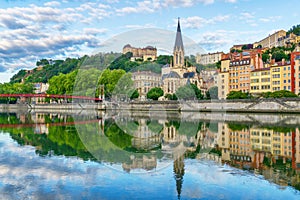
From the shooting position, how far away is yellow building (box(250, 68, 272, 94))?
→ 49531 millimetres

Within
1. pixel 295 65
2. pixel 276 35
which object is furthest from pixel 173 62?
pixel 276 35

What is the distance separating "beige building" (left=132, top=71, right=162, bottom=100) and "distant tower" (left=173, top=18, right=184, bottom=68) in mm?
5662

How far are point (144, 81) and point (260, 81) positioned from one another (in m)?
24.9

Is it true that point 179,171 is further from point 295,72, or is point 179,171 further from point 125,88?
point 125,88

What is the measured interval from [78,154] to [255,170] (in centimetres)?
715

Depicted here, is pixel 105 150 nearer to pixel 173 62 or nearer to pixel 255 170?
pixel 255 170

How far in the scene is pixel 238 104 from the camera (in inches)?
1682

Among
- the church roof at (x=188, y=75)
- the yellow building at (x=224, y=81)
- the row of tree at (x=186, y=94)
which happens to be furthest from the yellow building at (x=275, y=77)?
the church roof at (x=188, y=75)

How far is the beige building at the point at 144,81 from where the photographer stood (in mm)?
67188

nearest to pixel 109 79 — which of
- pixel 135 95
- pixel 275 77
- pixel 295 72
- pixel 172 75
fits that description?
pixel 135 95

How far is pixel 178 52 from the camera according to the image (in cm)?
5809

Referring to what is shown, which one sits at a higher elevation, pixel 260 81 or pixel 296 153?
pixel 260 81

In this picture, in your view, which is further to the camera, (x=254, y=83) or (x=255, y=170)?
(x=254, y=83)

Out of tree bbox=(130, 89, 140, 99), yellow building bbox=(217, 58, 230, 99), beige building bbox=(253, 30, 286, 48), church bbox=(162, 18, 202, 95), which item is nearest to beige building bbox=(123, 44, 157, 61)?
church bbox=(162, 18, 202, 95)
